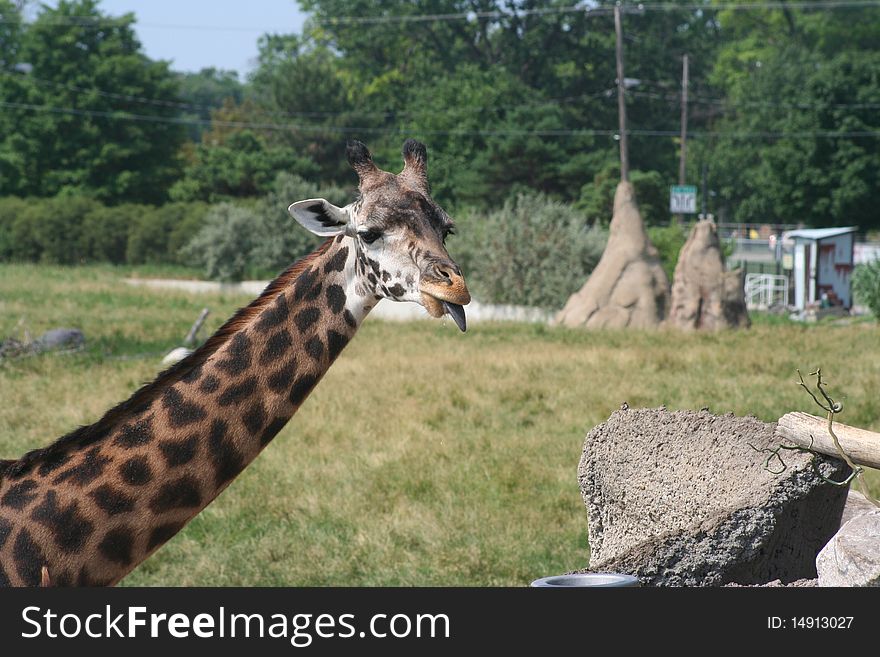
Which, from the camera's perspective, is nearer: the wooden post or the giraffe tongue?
the giraffe tongue

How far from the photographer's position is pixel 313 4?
238 ft

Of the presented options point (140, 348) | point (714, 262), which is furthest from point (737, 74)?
point (140, 348)

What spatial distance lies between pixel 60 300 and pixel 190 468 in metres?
27.7

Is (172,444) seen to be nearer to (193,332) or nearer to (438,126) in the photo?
(193,332)

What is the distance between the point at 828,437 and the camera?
4.29m

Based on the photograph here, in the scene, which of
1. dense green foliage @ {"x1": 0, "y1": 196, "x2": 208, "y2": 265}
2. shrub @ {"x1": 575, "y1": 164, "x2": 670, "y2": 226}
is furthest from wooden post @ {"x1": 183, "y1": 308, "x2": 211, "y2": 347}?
shrub @ {"x1": 575, "y1": 164, "x2": 670, "y2": 226}

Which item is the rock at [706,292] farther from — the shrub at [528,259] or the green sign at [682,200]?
the green sign at [682,200]

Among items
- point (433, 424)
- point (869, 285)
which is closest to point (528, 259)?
point (869, 285)

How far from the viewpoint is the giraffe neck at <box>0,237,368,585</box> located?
3990 mm

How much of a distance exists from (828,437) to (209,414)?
2219 millimetres

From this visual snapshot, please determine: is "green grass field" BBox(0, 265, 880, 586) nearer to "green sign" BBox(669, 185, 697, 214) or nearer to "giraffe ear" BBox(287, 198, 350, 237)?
"giraffe ear" BBox(287, 198, 350, 237)

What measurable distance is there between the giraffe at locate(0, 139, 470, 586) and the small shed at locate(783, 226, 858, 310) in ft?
93.5

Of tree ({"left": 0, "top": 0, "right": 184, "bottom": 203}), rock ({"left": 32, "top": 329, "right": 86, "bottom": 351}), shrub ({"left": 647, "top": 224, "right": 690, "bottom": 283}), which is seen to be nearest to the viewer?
rock ({"left": 32, "top": 329, "right": 86, "bottom": 351})
